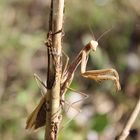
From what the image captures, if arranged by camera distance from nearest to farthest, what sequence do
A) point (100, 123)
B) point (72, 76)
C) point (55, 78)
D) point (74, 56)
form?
point (55, 78), point (72, 76), point (100, 123), point (74, 56)

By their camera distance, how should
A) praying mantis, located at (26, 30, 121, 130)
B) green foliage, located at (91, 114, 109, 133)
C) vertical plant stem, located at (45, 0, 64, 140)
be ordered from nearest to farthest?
1. vertical plant stem, located at (45, 0, 64, 140)
2. praying mantis, located at (26, 30, 121, 130)
3. green foliage, located at (91, 114, 109, 133)

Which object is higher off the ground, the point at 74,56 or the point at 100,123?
the point at 74,56

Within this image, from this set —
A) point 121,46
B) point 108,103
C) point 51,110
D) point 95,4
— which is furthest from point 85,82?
point 51,110

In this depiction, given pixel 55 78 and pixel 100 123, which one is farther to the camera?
pixel 100 123

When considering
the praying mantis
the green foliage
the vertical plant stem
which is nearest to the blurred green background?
the green foliage

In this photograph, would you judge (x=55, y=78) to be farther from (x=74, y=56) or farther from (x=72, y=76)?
(x=74, y=56)

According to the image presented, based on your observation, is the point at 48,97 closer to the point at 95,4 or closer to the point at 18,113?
the point at 18,113

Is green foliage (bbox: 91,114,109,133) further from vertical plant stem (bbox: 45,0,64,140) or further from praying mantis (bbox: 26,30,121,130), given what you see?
vertical plant stem (bbox: 45,0,64,140)

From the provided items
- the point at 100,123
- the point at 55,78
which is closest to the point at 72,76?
the point at 55,78
